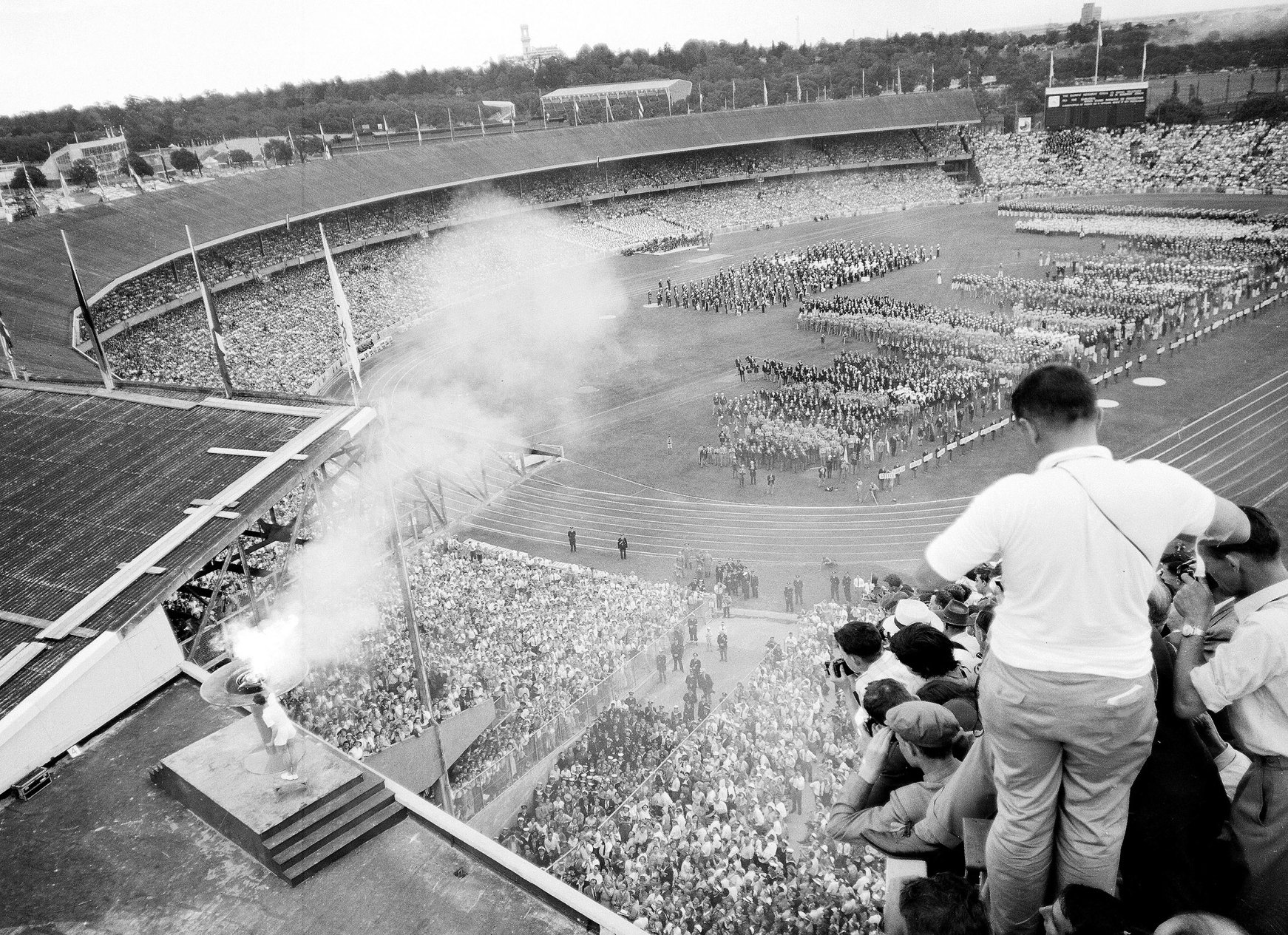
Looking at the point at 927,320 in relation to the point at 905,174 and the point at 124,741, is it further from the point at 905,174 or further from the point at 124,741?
the point at 905,174

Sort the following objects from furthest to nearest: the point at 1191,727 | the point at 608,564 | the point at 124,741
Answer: the point at 608,564
the point at 124,741
the point at 1191,727

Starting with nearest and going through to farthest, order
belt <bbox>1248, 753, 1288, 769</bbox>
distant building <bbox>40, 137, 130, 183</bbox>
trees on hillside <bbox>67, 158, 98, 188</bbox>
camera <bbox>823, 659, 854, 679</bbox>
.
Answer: belt <bbox>1248, 753, 1288, 769</bbox>, camera <bbox>823, 659, 854, 679</bbox>, trees on hillside <bbox>67, 158, 98, 188</bbox>, distant building <bbox>40, 137, 130, 183</bbox>

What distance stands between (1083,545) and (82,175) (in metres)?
70.4

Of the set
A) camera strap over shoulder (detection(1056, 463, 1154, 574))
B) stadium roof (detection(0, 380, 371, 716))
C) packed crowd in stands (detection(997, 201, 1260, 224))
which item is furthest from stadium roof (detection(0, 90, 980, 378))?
camera strap over shoulder (detection(1056, 463, 1154, 574))

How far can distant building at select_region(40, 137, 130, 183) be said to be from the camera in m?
63.6

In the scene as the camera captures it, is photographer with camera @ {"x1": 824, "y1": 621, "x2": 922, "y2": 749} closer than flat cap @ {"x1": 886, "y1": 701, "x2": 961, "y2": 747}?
No

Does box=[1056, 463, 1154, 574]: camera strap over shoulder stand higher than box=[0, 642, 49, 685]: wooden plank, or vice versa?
box=[1056, 463, 1154, 574]: camera strap over shoulder

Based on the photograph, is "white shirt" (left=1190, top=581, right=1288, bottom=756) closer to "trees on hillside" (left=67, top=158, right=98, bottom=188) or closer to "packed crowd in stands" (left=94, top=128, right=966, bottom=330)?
"packed crowd in stands" (left=94, top=128, right=966, bottom=330)

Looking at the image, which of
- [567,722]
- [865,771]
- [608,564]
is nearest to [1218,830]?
[865,771]

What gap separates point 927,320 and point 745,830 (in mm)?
33402

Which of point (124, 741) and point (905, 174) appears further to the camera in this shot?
point (905, 174)

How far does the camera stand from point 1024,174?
79062 mm

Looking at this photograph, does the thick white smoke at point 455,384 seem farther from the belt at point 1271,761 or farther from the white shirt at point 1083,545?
the belt at point 1271,761

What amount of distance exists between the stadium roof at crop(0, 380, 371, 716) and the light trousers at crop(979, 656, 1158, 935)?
9.40 meters
